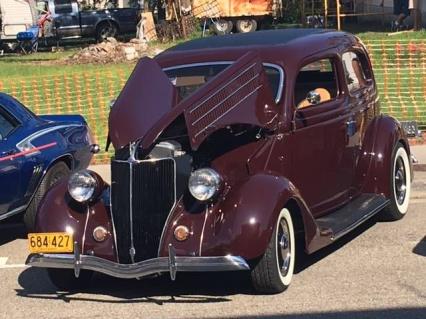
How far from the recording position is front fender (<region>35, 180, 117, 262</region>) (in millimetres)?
6043

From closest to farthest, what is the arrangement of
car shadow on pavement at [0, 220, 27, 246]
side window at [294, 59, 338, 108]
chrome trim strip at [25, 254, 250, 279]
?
chrome trim strip at [25, 254, 250, 279]
side window at [294, 59, 338, 108]
car shadow on pavement at [0, 220, 27, 246]

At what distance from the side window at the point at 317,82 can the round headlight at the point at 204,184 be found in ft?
4.84

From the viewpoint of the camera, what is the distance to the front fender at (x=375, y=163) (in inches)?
307

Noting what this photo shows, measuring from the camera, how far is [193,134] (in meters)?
6.06

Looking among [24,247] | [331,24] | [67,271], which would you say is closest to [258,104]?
[67,271]

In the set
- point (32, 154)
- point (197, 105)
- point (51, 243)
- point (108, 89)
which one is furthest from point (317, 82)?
point (108, 89)

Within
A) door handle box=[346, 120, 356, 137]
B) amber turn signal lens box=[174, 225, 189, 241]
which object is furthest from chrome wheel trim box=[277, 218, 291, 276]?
door handle box=[346, 120, 356, 137]

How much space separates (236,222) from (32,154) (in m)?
3.03

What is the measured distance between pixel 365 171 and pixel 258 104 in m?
1.84

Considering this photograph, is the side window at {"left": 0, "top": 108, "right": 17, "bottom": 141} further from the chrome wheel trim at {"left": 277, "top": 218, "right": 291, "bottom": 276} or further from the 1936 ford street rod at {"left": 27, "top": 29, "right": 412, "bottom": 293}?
the chrome wheel trim at {"left": 277, "top": 218, "right": 291, "bottom": 276}

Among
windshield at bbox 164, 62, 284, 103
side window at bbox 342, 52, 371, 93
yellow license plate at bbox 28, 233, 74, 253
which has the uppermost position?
windshield at bbox 164, 62, 284, 103

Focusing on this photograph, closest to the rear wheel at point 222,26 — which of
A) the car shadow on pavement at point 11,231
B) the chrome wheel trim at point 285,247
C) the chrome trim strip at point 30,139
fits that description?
the car shadow on pavement at point 11,231

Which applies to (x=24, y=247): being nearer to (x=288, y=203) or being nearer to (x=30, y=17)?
(x=288, y=203)

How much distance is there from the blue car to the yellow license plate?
Answer: 1.70 m
